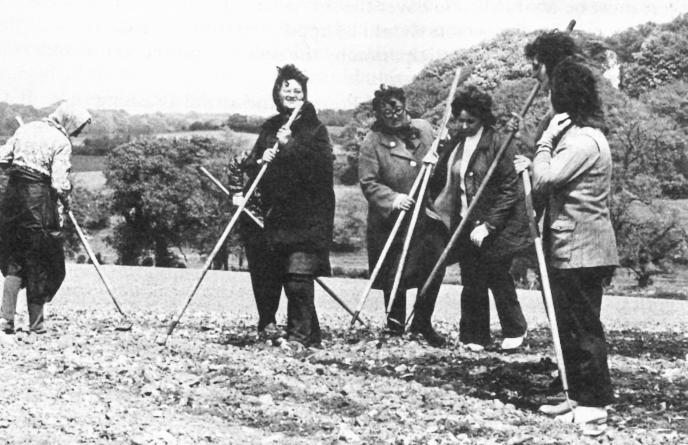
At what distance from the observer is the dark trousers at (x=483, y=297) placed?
378 inches

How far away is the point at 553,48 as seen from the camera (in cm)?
781

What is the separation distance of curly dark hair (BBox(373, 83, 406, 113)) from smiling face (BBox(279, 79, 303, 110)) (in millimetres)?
909

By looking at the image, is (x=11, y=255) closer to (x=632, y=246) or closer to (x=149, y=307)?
(x=149, y=307)

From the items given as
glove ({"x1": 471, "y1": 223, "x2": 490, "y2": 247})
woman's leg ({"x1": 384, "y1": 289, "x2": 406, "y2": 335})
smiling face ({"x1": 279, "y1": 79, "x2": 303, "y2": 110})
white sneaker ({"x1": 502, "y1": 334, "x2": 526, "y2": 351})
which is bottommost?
white sneaker ({"x1": 502, "y1": 334, "x2": 526, "y2": 351})

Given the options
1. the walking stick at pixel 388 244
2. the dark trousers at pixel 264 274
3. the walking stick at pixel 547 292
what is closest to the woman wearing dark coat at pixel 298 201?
the dark trousers at pixel 264 274

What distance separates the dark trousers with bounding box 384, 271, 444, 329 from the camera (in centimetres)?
989

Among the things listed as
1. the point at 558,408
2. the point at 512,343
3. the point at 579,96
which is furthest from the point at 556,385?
the point at 512,343

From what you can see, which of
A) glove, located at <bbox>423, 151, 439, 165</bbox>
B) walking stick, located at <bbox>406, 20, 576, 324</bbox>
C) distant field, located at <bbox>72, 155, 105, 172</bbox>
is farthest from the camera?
distant field, located at <bbox>72, 155, 105, 172</bbox>

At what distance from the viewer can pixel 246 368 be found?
7.96 meters

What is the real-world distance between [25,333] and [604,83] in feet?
67.2

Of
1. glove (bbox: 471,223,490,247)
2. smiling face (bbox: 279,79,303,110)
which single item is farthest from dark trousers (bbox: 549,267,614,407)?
smiling face (bbox: 279,79,303,110)

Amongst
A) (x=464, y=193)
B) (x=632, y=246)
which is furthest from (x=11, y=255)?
(x=632, y=246)

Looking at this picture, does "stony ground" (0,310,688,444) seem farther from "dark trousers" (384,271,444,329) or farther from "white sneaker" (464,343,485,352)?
"dark trousers" (384,271,444,329)

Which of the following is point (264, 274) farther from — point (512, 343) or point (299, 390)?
point (299, 390)
